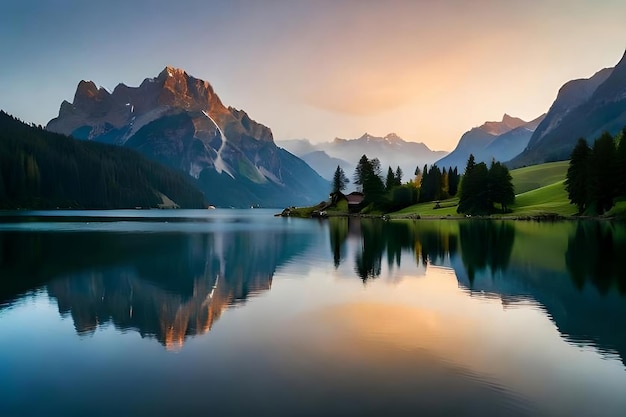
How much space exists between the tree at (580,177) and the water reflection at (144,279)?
81.6 m

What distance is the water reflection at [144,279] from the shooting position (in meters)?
25.7

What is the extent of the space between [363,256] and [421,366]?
38392 mm

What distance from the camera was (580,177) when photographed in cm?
11606

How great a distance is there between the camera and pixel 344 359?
1862cm

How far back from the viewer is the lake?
14.7 m

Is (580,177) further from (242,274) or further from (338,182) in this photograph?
(242,274)

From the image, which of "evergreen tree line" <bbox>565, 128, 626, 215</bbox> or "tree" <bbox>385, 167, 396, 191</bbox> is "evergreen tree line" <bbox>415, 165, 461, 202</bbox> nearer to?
"tree" <bbox>385, 167, 396, 191</bbox>

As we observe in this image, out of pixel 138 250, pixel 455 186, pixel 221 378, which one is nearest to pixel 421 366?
pixel 221 378

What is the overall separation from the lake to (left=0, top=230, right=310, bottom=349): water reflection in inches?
8.4

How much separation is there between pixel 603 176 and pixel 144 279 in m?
106

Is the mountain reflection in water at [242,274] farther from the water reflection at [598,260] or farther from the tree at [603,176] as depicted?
the tree at [603,176]

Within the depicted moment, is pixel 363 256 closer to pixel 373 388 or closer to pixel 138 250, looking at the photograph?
pixel 138 250

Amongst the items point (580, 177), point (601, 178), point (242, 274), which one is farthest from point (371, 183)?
point (242, 274)

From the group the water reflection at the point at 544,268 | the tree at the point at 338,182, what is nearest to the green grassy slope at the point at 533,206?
the tree at the point at 338,182
